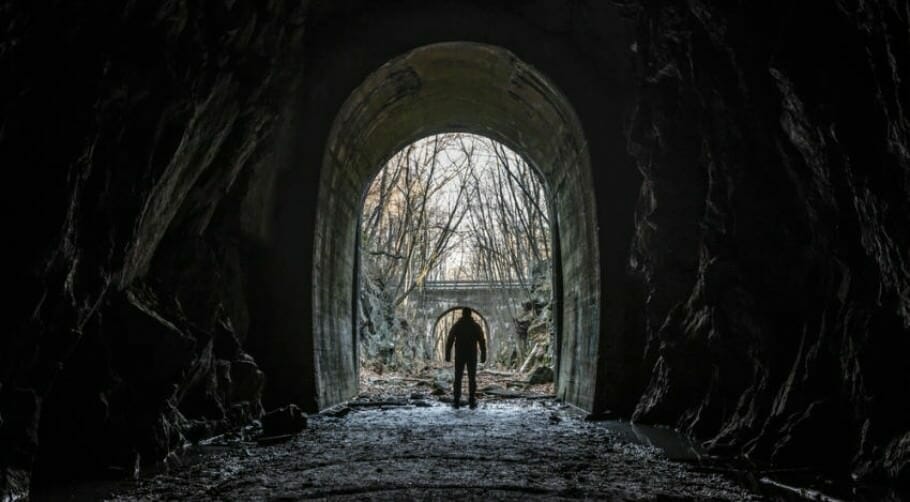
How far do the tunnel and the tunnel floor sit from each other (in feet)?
2.31

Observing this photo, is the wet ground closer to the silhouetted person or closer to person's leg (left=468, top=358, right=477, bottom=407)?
person's leg (left=468, top=358, right=477, bottom=407)

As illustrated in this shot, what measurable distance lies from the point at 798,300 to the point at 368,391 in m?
9.50

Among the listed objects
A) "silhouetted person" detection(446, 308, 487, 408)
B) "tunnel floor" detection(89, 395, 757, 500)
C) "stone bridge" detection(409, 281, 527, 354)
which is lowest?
"tunnel floor" detection(89, 395, 757, 500)

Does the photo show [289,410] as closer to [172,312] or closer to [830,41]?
[172,312]

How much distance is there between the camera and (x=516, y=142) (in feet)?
41.5

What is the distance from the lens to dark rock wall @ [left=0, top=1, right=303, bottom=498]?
13.1ft

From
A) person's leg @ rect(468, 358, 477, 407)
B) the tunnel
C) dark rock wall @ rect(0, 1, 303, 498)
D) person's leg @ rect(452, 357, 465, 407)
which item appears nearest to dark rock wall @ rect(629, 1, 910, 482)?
the tunnel

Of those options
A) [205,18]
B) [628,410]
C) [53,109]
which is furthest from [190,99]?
[628,410]

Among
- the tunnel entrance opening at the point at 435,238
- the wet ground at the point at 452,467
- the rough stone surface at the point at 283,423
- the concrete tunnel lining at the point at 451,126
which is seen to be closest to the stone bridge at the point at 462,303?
the tunnel entrance opening at the point at 435,238

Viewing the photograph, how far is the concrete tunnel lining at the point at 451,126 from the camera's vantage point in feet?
32.9

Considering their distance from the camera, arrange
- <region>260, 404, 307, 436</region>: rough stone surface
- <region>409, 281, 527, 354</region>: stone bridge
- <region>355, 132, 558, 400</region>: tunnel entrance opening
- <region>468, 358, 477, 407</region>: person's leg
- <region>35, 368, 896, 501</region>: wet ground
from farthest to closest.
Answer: <region>409, 281, 527, 354</region>: stone bridge, <region>355, 132, 558, 400</region>: tunnel entrance opening, <region>468, 358, 477, 407</region>: person's leg, <region>260, 404, 307, 436</region>: rough stone surface, <region>35, 368, 896, 501</region>: wet ground

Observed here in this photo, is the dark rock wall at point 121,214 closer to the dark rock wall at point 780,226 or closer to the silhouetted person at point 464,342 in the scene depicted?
the silhouetted person at point 464,342

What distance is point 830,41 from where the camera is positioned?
4.46 m

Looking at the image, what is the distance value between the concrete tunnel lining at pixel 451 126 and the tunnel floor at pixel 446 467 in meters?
2.30
